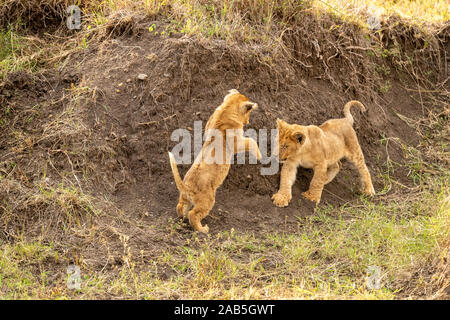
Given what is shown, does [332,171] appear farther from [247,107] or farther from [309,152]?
→ [247,107]

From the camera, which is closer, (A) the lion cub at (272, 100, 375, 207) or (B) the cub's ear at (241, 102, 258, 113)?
(B) the cub's ear at (241, 102, 258, 113)

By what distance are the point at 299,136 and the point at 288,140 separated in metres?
0.14

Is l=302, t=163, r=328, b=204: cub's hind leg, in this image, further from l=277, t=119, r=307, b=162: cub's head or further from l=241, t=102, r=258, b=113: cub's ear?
l=241, t=102, r=258, b=113: cub's ear

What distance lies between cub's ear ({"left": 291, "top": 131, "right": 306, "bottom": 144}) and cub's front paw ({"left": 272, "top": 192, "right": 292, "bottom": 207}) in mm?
662

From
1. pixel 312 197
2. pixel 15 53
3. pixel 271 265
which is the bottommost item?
pixel 312 197

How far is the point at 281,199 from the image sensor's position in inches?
265

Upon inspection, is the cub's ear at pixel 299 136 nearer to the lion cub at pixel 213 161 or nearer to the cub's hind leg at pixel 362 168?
the lion cub at pixel 213 161

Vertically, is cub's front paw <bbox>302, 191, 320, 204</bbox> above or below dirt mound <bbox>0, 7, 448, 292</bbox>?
below

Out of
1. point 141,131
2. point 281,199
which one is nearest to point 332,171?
point 281,199

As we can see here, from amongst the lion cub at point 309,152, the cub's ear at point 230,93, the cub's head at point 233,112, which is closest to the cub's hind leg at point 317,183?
the lion cub at point 309,152

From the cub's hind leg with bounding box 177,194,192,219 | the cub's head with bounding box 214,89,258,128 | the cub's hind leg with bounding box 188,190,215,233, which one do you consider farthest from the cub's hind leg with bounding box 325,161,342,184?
the cub's hind leg with bounding box 177,194,192,219

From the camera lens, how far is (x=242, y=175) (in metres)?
6.83

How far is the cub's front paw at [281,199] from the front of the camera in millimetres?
6715

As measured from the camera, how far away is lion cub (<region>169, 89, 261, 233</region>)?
6016 millimetres
